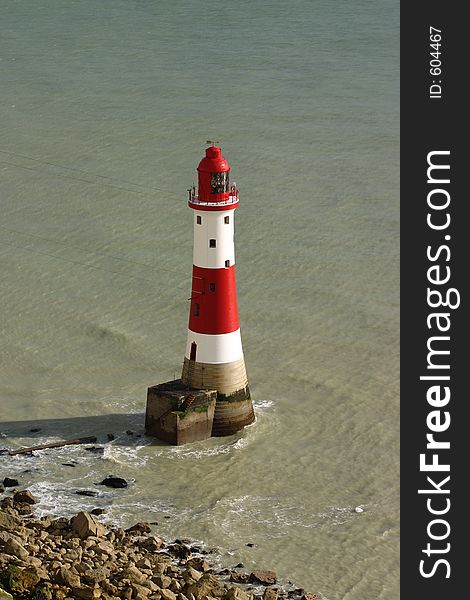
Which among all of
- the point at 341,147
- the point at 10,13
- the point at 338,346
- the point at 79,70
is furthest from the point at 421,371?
the point at 10,13

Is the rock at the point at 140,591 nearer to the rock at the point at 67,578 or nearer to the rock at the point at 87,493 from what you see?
the rock at the point at 67,578

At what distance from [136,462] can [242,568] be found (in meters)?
3.09

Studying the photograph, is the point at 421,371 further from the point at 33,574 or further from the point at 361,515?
the point at 33,574

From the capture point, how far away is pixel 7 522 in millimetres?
16766

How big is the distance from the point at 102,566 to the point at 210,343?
4989mm

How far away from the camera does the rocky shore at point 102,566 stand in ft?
49.0

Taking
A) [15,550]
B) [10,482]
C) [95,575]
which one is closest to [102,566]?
[95,575]

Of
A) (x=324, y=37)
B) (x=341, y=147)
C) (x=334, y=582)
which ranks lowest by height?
(x=334, y=582)

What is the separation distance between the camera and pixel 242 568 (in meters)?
17.2

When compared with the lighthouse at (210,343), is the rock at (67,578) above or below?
below

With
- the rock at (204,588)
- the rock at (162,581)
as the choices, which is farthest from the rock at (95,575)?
the rock at (204,588)

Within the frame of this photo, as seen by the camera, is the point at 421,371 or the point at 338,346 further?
the point at 338,346

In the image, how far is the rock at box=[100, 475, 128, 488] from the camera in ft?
62.7

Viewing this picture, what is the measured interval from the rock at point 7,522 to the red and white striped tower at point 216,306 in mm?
4256
